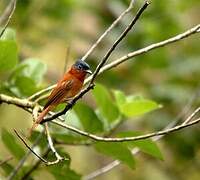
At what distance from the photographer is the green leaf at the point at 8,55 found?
5.89ft

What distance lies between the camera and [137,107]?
6.59 feet

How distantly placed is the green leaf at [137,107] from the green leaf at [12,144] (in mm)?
353

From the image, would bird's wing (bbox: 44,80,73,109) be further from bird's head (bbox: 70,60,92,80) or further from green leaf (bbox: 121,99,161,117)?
green leaf (bbox: 121,99,161,117)

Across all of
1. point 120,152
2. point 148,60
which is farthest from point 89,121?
point 148,60

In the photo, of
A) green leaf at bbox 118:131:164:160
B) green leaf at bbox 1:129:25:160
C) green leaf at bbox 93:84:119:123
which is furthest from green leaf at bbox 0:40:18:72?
green leaf at bbox 118:131:164:160

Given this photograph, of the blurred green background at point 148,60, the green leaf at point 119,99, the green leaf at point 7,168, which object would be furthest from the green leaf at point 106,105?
the blurred green background at point 148,60

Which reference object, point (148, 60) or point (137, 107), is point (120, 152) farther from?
point (148, 60)

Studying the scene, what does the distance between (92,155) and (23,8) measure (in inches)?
55.0

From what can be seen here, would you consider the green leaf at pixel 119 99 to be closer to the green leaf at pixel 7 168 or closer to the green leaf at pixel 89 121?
the green leaf at pixel 89 121

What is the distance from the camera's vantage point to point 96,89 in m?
2.00

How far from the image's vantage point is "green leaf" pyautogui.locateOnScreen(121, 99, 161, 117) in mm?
1986

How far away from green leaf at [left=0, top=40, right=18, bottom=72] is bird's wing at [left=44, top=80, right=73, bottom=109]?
0.28m

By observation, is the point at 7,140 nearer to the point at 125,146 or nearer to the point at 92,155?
the point at 125,146

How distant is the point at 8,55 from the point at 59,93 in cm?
33
